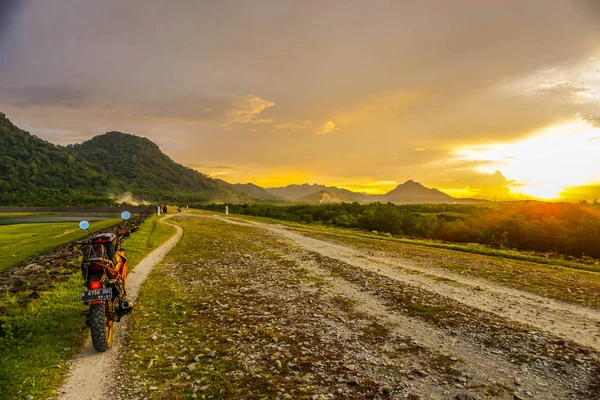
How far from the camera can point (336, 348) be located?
8875 mm

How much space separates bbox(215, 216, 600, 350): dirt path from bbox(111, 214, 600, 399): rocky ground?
20.4 inches

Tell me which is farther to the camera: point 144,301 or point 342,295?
point 342,295

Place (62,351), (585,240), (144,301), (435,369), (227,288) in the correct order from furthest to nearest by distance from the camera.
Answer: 1. (585,240)
2. (227,288)
3. (144,301)
4. (62,351)
5. (435,369)

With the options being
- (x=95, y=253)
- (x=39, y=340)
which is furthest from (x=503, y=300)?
(x=39, y=340)

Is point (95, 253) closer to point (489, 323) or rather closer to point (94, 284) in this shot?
point (94, 284)

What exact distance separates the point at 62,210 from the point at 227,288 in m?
128

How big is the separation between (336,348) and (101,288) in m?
6.77

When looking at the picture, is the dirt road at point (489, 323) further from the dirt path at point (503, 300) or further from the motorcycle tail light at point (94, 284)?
the motorcycle tail light at point (94, 284)

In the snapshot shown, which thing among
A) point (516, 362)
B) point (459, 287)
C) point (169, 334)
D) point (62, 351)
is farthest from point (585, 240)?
point (62, 351)

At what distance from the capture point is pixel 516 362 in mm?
8117

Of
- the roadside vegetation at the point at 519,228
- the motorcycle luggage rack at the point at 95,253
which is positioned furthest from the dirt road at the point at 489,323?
the roadside vegetation at the point at 519,228

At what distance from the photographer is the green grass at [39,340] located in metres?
7.04

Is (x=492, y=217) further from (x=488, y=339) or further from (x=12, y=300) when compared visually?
(x=12, y=300)

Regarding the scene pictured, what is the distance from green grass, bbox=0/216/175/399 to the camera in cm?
704
